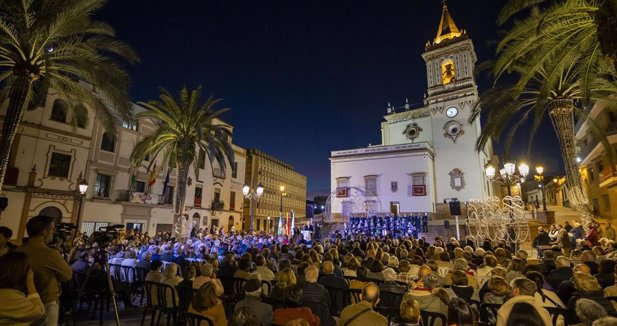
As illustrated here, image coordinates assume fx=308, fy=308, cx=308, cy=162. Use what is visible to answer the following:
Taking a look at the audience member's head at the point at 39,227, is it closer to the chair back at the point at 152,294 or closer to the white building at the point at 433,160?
the chair back at the point at 152,294

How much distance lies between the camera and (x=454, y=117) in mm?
33750

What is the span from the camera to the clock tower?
105 feet

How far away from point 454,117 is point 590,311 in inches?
1344

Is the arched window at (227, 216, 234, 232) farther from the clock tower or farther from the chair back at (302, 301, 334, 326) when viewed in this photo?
the chair back at (302, 301, 334, 326)

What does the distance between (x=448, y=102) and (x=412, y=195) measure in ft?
37.2

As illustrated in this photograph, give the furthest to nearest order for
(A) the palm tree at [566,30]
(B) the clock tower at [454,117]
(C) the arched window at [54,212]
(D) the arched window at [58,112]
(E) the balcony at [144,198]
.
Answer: (B) the clock tower at [454,117] → (E) the balcony at [144,198] → (D) the arched window at [58,112] → (C) the arched window at [54,212] → (A) the palm tree at [566,30]

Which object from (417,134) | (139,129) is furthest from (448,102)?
(139,129)

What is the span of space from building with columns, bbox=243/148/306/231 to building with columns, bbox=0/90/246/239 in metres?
16.9

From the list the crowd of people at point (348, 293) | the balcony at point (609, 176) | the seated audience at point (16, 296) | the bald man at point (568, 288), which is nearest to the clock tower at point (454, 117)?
the balcony at point (609, 176)

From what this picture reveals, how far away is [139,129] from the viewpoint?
1016 inches

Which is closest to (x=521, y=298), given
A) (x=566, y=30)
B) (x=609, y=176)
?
(x=566, y=30)

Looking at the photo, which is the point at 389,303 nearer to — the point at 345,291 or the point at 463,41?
the point at 345,291

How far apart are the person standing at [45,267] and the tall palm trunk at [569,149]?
13792mm

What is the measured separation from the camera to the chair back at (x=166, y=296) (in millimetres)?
5385
